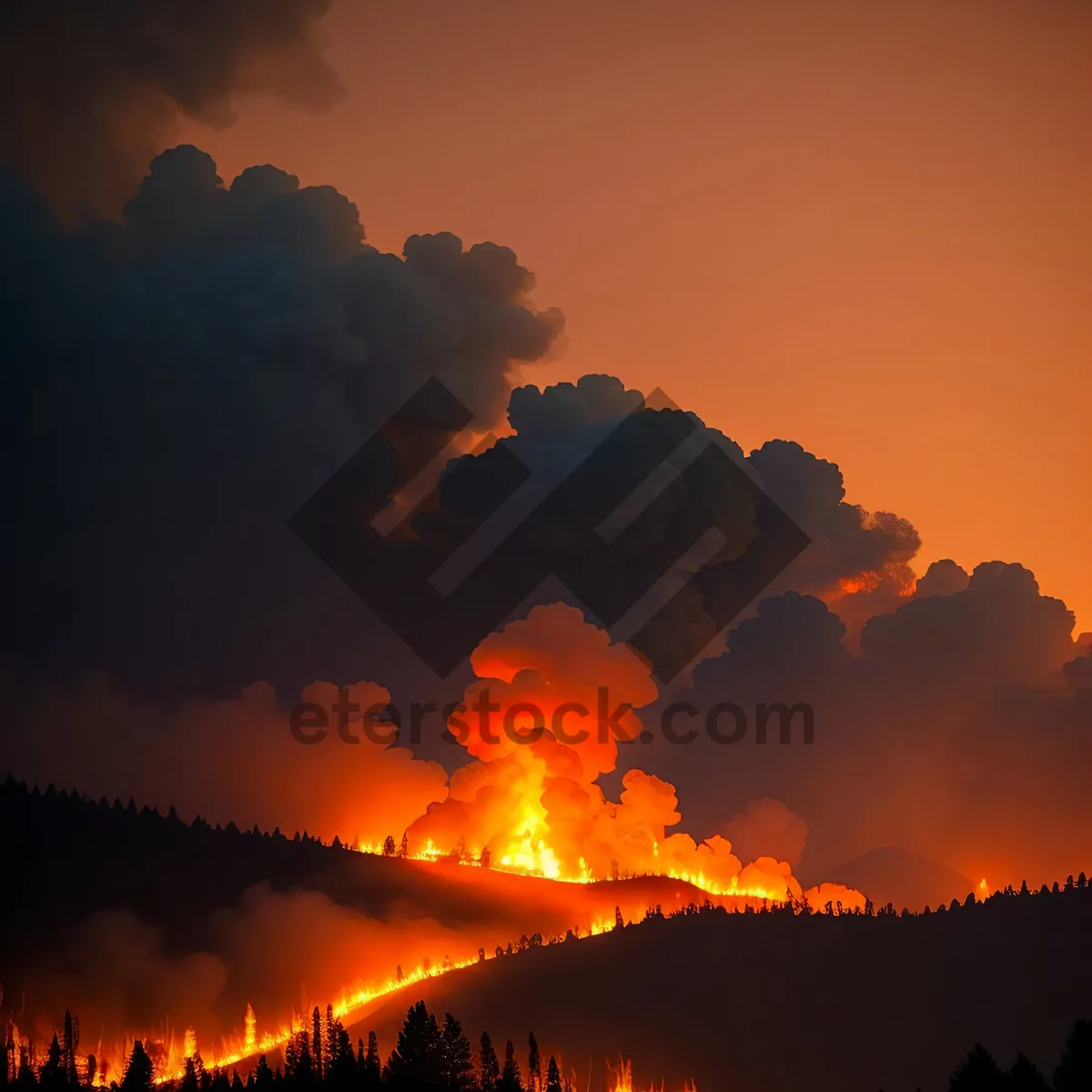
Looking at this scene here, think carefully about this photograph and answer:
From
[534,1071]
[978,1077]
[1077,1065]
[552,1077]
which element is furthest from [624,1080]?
[1077,1065]

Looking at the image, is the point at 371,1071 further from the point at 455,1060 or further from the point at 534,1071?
the point at 534,1071

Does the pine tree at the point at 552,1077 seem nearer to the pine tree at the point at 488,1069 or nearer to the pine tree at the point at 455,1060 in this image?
the pine tree at the point at 488,1069

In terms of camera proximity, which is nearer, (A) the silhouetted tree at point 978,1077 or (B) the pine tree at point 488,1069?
(A) the silhouetted tree at point 978,1077

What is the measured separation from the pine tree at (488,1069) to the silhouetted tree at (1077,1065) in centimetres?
3438

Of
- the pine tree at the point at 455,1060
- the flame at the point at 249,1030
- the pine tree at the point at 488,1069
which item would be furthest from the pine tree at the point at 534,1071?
the flame at the point at 249,1030

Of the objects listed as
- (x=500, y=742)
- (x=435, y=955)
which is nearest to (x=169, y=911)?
(x=435, y=955)

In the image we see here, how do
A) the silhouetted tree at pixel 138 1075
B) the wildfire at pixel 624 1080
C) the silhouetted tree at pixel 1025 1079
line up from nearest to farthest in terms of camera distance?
the silhouetted tree at pixel 1025 1079, the wildfire at pixel 624 1080, the silhouetted tree at pixel 138 1075

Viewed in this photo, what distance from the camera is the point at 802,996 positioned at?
10175 cm

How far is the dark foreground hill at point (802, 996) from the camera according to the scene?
93.2 m

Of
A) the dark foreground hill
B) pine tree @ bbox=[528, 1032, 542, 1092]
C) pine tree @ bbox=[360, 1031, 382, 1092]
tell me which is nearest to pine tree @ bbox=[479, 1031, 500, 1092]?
pine tree @ bbox=[528, 1032, 542, 1092]

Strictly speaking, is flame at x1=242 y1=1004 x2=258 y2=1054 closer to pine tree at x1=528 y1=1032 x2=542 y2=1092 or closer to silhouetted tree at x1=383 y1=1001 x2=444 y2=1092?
silhouetted tree at x1=383 y1=1001 x2=444 y2=1092

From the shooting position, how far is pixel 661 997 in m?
104

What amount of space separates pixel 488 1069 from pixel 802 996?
92.2 ft

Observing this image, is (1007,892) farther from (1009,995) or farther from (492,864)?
(492,864)
